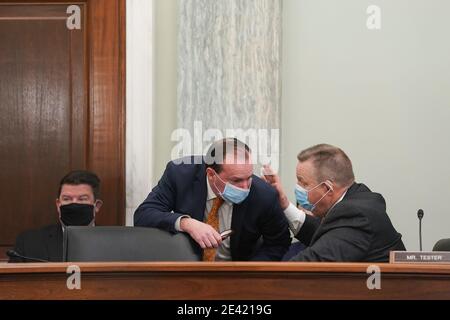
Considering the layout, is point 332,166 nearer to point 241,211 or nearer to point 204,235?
point 241,211

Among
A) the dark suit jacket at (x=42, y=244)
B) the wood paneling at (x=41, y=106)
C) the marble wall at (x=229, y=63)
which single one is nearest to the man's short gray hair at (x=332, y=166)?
the marble wall at (x=229, y=63)

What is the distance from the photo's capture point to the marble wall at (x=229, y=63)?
5219 millimetres

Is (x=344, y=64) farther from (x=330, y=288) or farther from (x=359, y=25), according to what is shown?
(x=330, y=288)

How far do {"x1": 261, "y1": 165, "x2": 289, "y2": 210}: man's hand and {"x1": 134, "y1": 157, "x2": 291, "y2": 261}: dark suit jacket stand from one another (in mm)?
76

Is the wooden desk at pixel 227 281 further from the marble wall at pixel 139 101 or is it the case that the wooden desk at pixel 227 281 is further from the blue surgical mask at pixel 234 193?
the marble wall at pixel 139 101

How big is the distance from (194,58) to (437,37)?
4.66 feet

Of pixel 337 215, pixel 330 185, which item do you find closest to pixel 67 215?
pixel 330 185

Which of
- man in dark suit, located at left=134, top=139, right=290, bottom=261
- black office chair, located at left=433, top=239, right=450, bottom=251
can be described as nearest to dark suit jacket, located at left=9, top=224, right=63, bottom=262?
man in dark suit, located at left=134, top=139, right=290, bottom=261

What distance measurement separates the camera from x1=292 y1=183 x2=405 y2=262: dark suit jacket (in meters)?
3.61

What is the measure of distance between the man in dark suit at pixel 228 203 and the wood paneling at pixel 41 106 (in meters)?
1.01

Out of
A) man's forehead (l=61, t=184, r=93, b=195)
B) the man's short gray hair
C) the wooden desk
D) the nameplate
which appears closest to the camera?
the wooden desk

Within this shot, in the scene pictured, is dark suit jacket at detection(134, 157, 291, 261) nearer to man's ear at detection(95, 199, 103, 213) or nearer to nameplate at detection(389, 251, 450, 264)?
man's ear at detection(95, 199, 103, 213)

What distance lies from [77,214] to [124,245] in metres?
1.07
